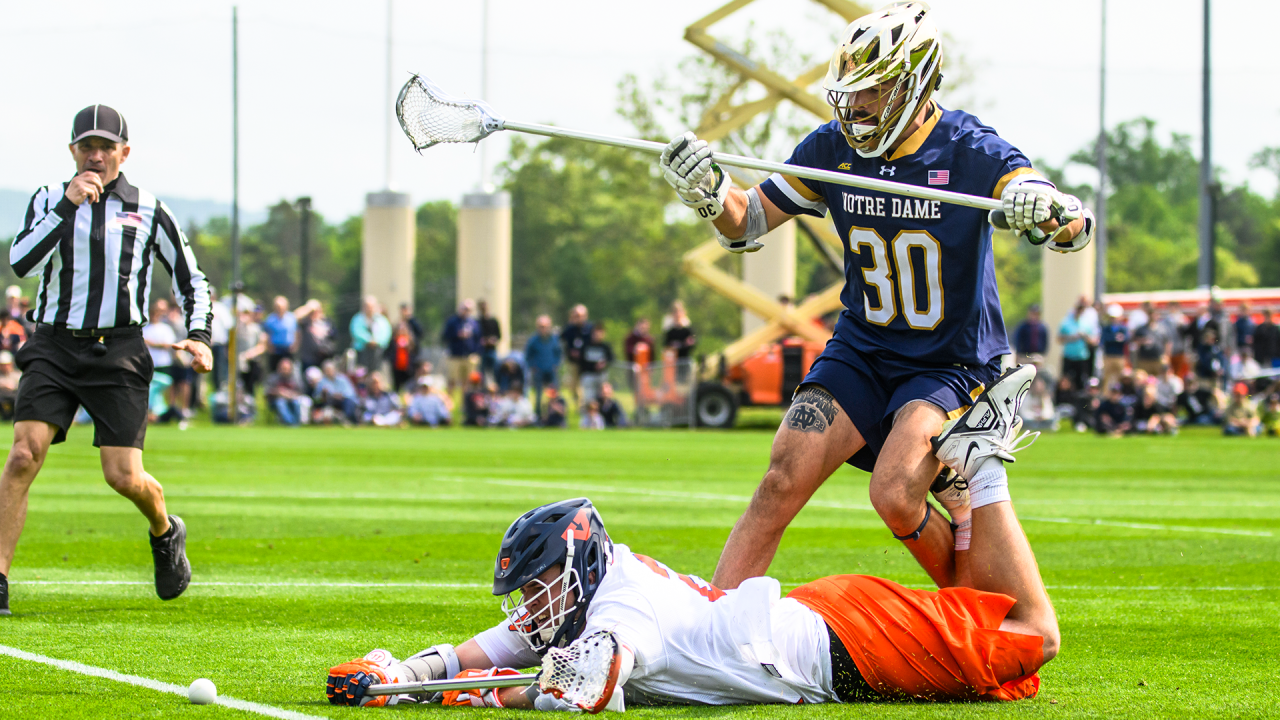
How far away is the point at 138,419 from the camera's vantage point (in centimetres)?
671

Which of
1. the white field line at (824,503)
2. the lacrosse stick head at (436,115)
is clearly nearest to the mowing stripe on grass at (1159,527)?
the white field line at (824,503)

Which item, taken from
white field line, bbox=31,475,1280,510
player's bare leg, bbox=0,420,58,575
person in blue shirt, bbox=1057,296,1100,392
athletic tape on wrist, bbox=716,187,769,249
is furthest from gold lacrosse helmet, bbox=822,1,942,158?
person in blue shirt, bbox=1057,296,1100,392

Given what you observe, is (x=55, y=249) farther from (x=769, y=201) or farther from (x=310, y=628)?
(x=769, y=201)

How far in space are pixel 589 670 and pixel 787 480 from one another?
1.43 meters

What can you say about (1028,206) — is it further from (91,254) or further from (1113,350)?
(1113,350)

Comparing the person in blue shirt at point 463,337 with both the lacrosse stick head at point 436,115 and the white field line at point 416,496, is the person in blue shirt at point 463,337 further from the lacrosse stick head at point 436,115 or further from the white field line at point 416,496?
the lacrosse stick head at point 436,115

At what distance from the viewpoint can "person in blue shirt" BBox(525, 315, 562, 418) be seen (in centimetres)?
2680

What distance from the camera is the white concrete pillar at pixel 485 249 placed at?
37.7 m

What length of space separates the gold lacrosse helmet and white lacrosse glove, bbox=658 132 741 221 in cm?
54

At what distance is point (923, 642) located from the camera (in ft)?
15.0

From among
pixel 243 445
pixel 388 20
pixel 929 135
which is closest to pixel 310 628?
pixel 929 135

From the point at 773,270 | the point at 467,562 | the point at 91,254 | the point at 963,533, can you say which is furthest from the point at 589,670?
the point at 773,270

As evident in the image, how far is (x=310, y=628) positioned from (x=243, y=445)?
14358 mm

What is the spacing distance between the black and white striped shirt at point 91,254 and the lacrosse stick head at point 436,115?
185 centimetres
